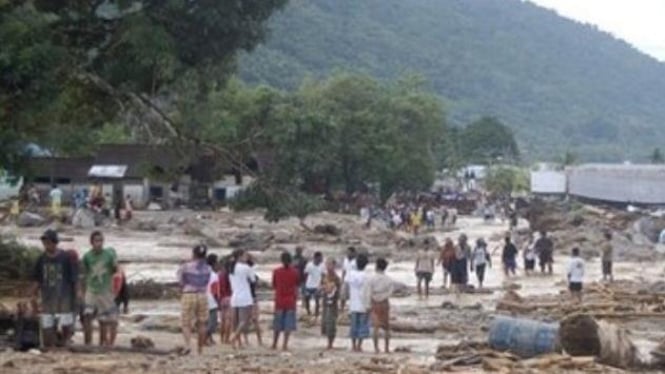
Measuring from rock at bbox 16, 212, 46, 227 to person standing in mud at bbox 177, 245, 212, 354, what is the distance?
35.5 meters

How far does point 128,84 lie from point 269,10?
286 cm

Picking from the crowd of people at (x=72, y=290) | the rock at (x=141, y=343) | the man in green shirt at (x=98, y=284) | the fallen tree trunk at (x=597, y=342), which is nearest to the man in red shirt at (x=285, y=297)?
the rock at (x=141, y=343)

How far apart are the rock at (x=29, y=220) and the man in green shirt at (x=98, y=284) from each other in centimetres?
3560

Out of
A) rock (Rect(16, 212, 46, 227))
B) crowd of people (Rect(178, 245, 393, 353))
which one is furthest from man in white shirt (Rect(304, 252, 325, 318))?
rock (Rect(16, 212, 46, 227))

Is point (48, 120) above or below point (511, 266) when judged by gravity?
above

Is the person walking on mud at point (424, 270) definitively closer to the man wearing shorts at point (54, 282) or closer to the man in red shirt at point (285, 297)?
the man in red shirt at point (285, 297)

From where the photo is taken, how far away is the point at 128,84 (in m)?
23.4

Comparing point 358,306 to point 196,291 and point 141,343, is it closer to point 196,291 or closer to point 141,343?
point 196,291

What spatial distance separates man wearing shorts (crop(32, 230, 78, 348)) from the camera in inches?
674

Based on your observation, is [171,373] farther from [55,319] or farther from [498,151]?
[498,151]

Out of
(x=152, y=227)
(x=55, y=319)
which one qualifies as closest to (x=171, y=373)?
(x=55, y=319)

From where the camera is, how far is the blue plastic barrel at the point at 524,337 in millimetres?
18766

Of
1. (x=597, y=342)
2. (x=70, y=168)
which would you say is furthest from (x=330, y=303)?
(x=70, y=168)

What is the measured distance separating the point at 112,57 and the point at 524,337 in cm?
873
